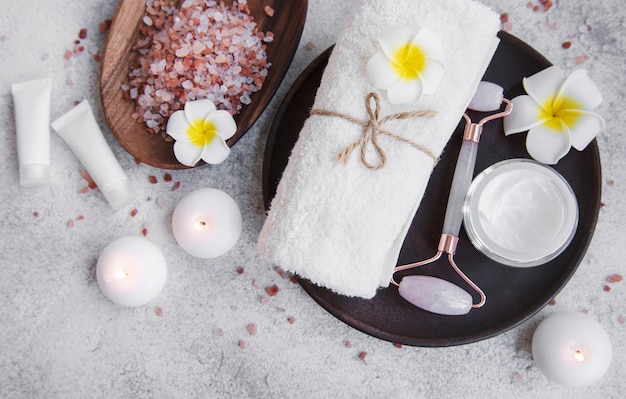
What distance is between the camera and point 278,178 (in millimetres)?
789

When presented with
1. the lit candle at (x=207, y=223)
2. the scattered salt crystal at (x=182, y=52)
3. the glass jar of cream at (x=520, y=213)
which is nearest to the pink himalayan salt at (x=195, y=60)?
the scattered salt crystal at (x=182, y=52)

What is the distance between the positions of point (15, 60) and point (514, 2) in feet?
2.55

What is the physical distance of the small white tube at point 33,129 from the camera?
0.83 meters

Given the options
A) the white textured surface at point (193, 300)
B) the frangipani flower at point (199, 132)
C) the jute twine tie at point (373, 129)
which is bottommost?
the white textured surface at point (193, 300)

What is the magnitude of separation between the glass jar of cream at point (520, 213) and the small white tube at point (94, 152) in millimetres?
498

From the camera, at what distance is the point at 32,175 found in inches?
32.7

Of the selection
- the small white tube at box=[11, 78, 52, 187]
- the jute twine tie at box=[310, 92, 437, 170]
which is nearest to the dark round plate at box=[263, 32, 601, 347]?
the jute twine tie at box=[310, 92, 437, 170]

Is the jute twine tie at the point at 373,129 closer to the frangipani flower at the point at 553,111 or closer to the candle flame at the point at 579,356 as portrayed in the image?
the frangipani flower at the point at 553,111

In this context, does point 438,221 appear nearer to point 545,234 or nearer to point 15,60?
point 545,234

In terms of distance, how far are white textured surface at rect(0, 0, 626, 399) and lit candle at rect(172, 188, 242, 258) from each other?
55mm

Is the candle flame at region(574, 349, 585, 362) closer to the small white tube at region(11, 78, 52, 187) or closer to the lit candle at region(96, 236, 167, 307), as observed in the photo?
the lit candle at region(96, 236, 167, 307)

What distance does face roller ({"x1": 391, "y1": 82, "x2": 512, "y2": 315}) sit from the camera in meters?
0.73

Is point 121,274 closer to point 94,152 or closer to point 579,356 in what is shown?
point 94,152

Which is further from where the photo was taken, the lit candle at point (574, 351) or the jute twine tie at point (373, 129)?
the lit candle at point (574, 351)
